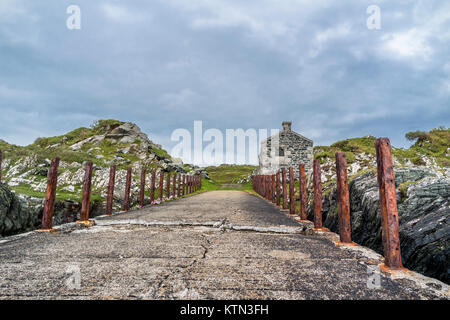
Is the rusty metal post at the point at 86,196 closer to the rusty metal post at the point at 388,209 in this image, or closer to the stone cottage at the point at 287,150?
the rusty metal post at the point at 388,209

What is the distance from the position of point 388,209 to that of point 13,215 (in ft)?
21.9

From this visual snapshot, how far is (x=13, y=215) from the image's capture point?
4.84 metres

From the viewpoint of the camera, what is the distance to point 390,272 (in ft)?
Answer: 6.27

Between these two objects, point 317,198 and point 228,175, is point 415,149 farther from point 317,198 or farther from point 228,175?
point 228,175

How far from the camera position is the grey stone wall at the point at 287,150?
21531 millimetres

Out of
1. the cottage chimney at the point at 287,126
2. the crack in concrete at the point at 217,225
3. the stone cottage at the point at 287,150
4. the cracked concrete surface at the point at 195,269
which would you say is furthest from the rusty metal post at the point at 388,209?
the cottage chimney at the point at 287,126

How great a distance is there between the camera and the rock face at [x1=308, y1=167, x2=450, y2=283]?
99.9 inches

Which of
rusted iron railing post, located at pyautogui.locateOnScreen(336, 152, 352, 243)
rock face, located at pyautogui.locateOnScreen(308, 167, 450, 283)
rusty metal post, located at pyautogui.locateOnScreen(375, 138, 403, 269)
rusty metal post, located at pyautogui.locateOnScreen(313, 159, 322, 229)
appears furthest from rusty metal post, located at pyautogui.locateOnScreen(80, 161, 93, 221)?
rock face, located at pyautogui.locateOnScreen(308, 167, 450, 283)

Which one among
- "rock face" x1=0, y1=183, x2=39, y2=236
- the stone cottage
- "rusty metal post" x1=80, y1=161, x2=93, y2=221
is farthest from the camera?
the stone cottage

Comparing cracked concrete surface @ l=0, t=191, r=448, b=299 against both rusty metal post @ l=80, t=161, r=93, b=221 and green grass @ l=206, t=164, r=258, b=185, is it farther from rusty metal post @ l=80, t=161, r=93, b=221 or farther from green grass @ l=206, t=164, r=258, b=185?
green grass @ l=206, t=164, r=258, b=185

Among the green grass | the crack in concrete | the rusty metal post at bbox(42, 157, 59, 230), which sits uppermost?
the green grass

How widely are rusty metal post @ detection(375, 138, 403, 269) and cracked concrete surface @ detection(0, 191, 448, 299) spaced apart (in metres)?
0.18

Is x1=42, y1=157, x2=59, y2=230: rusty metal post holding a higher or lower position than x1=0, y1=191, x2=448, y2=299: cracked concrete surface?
higher
